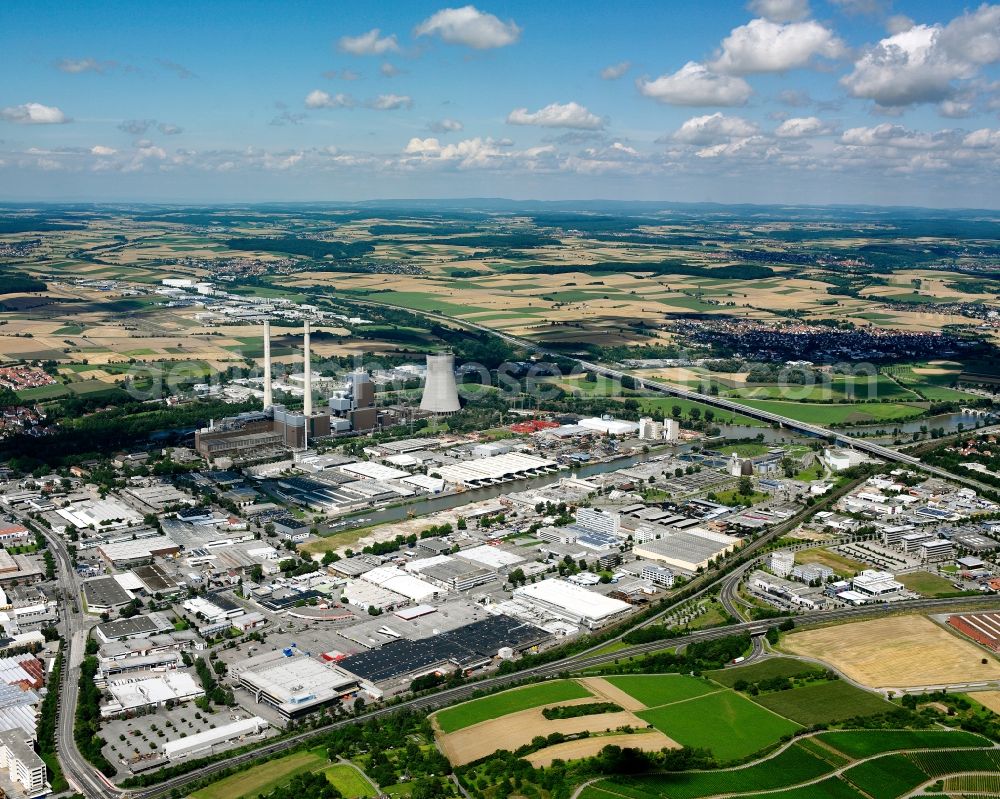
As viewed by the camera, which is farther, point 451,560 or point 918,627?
point 451,560

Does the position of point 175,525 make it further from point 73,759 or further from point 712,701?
point 712,701

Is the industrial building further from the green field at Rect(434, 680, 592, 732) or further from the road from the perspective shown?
the road

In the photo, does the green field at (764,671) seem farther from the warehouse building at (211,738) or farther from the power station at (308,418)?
the power station at (308,418)

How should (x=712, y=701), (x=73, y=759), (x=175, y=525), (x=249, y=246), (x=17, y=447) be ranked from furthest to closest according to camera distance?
(x=249, y=246) < (x=17, y=447) < (x=175, y=525) < (x=712, y=701) < (x=73, y=759)

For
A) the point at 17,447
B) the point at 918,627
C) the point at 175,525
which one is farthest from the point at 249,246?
the point at 918,627

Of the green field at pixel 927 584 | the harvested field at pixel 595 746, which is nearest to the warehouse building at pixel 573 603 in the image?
the harvested field at pixel 595 746

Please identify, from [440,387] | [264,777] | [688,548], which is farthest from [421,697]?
[440,387]

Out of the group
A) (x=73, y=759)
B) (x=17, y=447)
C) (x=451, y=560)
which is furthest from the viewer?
(x=17, y=447)
